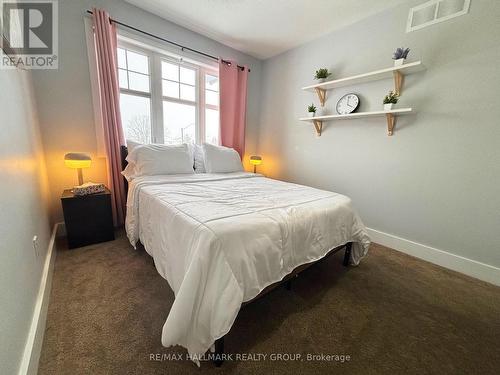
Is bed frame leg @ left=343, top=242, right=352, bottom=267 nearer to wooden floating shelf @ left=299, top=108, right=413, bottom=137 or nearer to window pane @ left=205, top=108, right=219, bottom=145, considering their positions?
wooden floating shelf @ left=299, top=108, right=413, bottom=137

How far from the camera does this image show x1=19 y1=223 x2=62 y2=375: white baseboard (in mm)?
864

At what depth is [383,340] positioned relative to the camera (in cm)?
120

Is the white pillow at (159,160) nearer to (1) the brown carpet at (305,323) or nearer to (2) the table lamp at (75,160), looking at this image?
(2) the table lamp at (75,160)

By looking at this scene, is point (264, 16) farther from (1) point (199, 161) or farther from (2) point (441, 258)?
(2) point (441, 258)

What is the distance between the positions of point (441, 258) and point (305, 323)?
1.75 m

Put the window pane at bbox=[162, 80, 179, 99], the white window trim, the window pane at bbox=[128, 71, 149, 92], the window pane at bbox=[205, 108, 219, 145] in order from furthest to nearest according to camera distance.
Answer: the window pane at bbox=[205, 108, 219, 145]
the window pane at bbox=[162, 80, 179, 99]
the window pane at bbox=[128, 71, 149, 92]
the white window trim

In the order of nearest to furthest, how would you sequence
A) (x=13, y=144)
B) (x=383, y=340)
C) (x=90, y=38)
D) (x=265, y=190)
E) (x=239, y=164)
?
1. (x=13, y=144)
2. (x=383, y=340)
3. (x=265, y=190)
4. (x=90, y=38)
5. (x=239, y=164)

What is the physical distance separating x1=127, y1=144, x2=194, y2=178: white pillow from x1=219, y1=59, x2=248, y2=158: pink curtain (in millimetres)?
1007

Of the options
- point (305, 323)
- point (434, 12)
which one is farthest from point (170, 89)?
point (305, 323)

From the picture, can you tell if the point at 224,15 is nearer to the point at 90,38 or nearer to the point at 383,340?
the point at 90,38

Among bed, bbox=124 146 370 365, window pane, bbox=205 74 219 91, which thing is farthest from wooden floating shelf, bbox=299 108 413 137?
window pane, bbox=205 74 219 91

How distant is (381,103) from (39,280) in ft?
11.0

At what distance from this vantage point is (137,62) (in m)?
2.63

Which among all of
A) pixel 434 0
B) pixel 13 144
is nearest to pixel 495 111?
pixel 434 0
